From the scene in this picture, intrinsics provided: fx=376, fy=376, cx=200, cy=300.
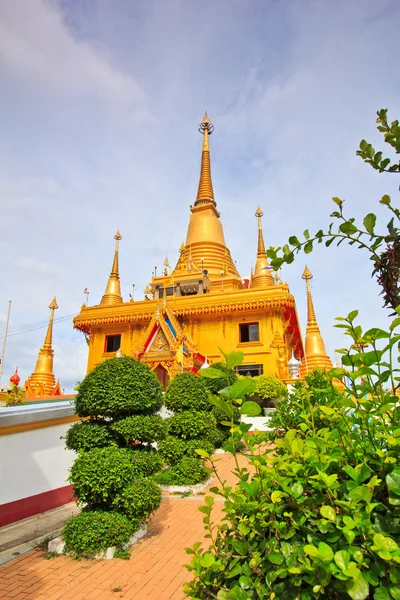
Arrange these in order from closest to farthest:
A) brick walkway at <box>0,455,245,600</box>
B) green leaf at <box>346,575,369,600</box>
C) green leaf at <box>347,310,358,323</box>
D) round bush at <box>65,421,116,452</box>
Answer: green leaf at <box>346,575,369,600</box> < green leaf at <box>347,310,358,323</box> < brick walkway at <box>0,455,245,600</box> < round bush at <box>65,421,116,452</box>

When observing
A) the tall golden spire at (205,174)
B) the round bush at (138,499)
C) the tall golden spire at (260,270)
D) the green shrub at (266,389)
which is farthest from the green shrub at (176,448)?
the tall golden spire at (205,174)

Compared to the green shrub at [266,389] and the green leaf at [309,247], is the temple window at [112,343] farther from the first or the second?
the green leaf at [309,247]

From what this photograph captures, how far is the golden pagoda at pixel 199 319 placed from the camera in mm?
16844

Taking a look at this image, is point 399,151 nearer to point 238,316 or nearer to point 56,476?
point 56,476

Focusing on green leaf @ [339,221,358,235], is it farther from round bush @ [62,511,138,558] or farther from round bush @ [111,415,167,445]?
round bush @ [62,511,138,558]

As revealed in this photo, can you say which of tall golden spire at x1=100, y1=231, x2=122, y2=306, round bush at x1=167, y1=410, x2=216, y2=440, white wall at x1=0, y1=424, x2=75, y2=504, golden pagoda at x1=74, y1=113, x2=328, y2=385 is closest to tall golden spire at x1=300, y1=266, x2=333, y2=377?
golden pagoda at x1=74, y1=113, x2=328, y2=385

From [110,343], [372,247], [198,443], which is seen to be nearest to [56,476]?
[198,443]

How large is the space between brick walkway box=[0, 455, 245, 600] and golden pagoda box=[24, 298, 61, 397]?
19.2m

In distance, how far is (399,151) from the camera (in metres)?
1.59

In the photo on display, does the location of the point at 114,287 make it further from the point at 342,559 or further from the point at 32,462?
the point at 342,559

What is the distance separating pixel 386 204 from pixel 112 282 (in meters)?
25.4

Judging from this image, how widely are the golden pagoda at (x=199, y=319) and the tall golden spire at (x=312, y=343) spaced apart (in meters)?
0.89

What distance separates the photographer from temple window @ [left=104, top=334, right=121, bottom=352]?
71.4 ft

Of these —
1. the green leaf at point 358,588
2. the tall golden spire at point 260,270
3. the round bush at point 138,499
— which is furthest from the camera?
the tall golden spire at point 260,270
